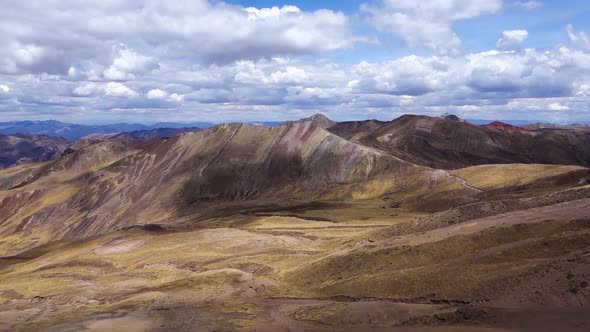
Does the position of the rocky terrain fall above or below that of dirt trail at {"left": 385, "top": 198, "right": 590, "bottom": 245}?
below

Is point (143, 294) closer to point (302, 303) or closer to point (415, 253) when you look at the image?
point (302, 303)

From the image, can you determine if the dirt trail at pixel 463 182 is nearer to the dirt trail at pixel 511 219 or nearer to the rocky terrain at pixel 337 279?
the rocky terrain at pixel 337 279

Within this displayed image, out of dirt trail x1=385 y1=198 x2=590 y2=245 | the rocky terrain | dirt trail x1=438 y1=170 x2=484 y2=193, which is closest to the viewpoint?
the rocky terrain

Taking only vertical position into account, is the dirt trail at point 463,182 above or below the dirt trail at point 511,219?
below

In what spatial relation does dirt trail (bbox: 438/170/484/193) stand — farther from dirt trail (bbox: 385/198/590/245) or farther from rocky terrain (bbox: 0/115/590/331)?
dirt trail (bbox: 385/198/590/245)

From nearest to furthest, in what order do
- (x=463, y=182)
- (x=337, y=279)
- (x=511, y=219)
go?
1. (x=337, y=279)
2. (x=511, y=219)
3. (x=463, y=182)

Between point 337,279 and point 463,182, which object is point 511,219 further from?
point 463,182

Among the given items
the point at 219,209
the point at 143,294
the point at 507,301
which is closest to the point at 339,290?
the point at 507,301

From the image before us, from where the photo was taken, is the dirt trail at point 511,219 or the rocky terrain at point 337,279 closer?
the rocky terrain at point 337,279

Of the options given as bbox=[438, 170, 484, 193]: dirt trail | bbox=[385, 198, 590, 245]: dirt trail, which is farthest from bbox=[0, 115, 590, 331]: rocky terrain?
bbox=[438, 170, 484, 193]: dirt trail

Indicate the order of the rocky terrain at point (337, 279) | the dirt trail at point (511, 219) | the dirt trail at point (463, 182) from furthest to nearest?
the dirt trail at point (463, 182) < the dirt trail at point (511, 219) < the rocky terrain at point (337, 279)

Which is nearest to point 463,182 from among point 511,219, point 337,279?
point 511,219

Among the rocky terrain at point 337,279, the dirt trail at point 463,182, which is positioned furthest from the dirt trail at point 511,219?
the dirt trail at point 463,182
